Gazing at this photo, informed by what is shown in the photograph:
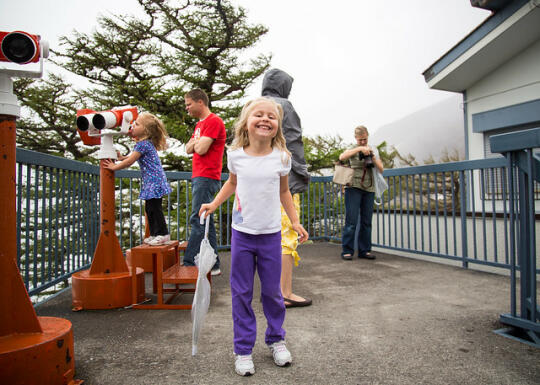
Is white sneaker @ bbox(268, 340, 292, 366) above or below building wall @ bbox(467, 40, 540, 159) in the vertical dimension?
below

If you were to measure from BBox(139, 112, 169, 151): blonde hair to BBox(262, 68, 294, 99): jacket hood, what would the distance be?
44.8 inches

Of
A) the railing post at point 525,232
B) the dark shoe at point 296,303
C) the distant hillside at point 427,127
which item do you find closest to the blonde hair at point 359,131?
the railing post at point 525,232

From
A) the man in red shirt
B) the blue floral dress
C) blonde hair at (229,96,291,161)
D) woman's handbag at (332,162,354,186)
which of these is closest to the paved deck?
the man in red shirt

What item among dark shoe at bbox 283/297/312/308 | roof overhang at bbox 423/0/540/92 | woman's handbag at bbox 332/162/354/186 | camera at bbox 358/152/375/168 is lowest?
dark shoe at bbox 283/297/312/308

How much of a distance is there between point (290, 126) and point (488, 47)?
545 cm

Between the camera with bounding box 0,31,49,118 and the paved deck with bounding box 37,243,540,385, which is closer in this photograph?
the camera with bounding box 0,31,49,118

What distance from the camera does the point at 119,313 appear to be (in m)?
2.67

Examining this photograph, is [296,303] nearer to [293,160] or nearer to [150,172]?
[293,160]

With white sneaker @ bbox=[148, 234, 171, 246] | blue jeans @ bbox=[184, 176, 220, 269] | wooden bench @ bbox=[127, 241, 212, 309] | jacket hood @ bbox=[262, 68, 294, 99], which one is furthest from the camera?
blue jeans @ bbox=[184, 176, 220, 269]

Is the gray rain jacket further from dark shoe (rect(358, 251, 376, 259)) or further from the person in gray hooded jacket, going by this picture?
dark shoe (rect(358, 251, 376, 259))

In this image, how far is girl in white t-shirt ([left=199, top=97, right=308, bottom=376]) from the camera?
1839 mm

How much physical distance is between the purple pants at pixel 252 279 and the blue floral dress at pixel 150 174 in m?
1.61

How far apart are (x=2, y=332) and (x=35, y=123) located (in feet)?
32.4

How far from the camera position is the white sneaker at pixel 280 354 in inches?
70.6
